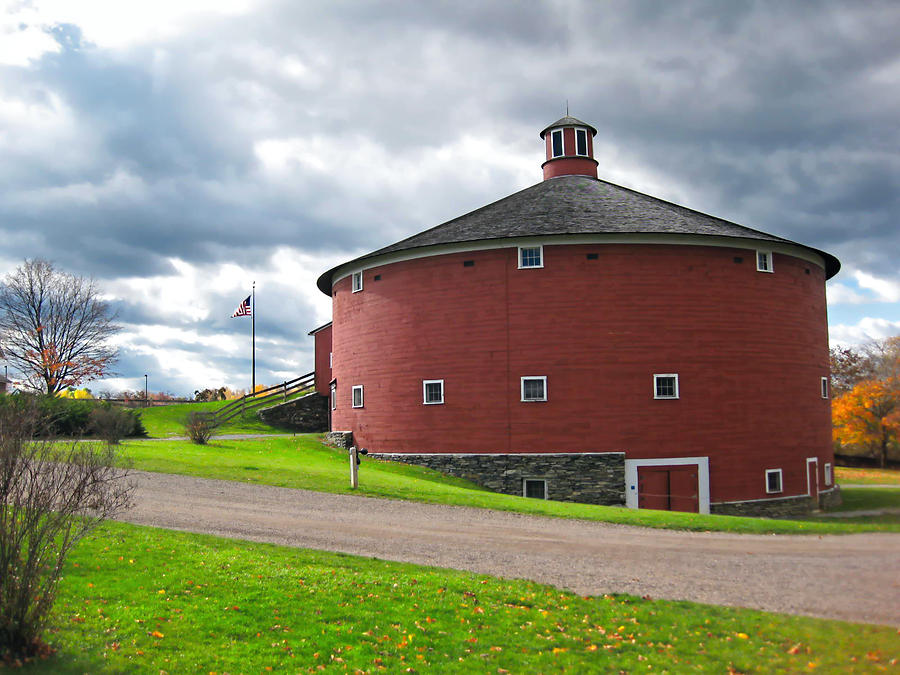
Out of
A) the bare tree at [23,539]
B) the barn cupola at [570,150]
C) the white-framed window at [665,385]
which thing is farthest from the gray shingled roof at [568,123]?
the bare tree at [23,539]

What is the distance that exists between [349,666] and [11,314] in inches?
1997

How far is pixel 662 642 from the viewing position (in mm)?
8547

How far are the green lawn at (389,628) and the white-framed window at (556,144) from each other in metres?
27.8

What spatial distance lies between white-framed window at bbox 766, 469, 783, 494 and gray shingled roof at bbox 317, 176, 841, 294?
8.32 metres

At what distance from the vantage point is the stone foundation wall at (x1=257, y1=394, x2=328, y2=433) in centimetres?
4334

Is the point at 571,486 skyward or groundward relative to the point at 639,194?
groundward

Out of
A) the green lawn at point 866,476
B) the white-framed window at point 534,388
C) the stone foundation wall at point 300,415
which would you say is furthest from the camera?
the stone foundation wall at point 300,415

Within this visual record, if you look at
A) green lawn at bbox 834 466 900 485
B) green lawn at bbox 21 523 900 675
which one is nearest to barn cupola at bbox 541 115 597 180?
green lawn at bbox 834 466 900 485

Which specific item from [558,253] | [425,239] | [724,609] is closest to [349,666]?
[724,609]

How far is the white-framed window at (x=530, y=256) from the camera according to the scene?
26.2 m

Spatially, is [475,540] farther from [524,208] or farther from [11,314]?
[11,314]

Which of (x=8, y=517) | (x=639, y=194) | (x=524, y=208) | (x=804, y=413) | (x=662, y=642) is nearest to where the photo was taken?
(x=8, y=517)

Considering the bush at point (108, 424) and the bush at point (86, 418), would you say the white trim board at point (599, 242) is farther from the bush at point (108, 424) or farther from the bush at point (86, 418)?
the bush at point (86, 418)

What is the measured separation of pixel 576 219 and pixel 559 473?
920 centimetres
